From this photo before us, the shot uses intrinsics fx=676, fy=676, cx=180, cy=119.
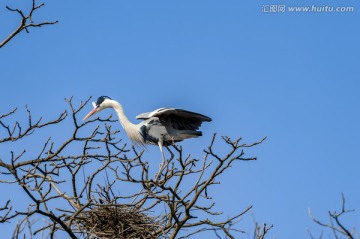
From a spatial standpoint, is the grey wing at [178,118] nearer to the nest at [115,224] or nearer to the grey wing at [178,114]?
the grey wing at [178,114]

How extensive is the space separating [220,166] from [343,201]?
118 centimetres

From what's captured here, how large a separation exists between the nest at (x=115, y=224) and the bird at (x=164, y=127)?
115 inches

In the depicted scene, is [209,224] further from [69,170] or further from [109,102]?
[109,102]

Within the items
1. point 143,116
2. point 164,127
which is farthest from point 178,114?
point 143,116

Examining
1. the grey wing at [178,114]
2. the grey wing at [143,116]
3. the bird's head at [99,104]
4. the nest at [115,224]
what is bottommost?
the nest at [115,224]

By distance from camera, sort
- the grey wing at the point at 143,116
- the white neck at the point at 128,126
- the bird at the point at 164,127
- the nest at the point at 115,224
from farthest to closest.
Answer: the white neck at the point at 128,126, the grey wing at the point at 143,116, the bird at the point at 164,127, the nest at the point at 115,224

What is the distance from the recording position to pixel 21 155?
19.0 ft

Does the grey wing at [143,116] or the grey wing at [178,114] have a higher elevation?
the grey wing at [143,116]

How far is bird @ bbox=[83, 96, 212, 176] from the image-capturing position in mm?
9719

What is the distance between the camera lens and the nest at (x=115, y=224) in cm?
633

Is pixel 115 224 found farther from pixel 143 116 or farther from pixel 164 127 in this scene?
pixel 143 116

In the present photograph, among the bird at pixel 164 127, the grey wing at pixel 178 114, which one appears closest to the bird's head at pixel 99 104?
the bird at pixel 164 127

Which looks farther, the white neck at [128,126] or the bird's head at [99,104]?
the bird's head at [99,104]

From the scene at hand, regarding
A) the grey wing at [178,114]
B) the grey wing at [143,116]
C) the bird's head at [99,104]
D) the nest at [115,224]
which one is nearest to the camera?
the nest at [115,224]
